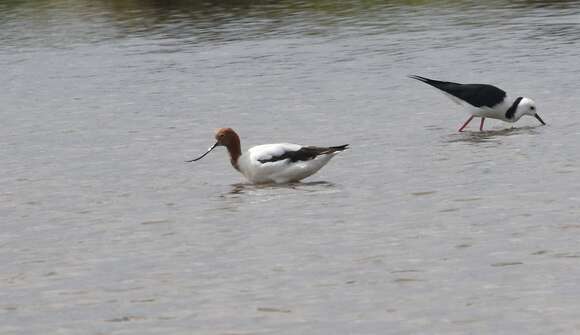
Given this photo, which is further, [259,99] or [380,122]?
[259,99]

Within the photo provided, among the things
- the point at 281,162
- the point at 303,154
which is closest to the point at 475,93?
the point at 303,154

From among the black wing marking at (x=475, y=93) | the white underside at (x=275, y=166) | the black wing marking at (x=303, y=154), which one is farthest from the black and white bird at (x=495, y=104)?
the white underside at (x=275, y=166)

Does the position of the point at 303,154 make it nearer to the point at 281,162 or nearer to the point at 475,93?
the point at 281,162

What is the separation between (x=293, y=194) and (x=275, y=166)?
1.88 ft

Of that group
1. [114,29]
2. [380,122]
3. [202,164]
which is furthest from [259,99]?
[114,29]

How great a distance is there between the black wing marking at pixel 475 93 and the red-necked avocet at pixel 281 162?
Result: 205 inches

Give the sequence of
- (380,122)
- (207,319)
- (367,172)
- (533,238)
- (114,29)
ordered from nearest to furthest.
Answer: (207,319)
(533,238)
(367,172)
(380,122)
(114,29)

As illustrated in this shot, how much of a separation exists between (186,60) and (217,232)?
2038 cm

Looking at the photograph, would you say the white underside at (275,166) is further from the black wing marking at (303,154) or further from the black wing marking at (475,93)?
the black wing marking at (475,93)

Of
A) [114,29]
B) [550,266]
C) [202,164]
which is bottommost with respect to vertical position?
[114,29]

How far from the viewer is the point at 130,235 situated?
14883 millimetres

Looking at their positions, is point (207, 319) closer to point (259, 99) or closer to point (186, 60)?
point (259, 99)

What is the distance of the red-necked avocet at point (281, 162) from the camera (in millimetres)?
17797

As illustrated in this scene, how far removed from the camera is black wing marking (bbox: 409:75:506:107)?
22.7 m
